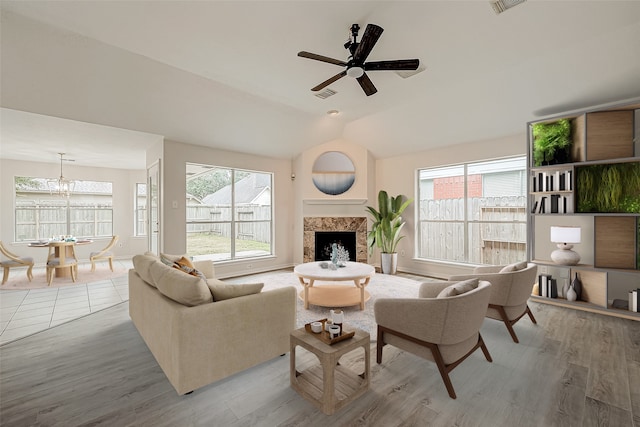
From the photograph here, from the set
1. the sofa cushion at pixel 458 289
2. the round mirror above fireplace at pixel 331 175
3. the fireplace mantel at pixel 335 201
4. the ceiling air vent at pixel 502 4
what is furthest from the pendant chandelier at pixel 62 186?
the ceiling air vent at pixel 502 4

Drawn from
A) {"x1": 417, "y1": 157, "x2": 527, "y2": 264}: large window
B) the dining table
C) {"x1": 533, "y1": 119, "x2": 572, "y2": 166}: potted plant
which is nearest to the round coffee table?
{"x1": 417, "y1": 157, "x2": 527, "y2": 264}: large window

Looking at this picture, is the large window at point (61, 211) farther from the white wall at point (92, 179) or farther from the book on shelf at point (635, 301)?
the book on shelf at point (635, 301)

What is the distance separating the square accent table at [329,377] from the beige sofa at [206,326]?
15.1 inches

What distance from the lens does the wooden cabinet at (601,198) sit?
3738mm

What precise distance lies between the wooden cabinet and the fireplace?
3343 millimetres

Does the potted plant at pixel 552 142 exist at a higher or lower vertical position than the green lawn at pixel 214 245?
higher

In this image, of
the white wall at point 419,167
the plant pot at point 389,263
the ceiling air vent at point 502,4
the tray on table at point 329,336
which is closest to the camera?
the tray on table at point 329,336

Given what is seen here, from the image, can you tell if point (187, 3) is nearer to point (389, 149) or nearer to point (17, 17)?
point (17, 17)

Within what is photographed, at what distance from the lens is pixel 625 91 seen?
3613 mm

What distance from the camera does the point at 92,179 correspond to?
7758mm

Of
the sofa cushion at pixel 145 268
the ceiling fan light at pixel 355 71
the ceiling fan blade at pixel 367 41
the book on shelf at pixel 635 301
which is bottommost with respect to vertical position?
the book on shelf at pixel 635 301

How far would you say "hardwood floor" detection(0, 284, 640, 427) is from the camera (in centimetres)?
184

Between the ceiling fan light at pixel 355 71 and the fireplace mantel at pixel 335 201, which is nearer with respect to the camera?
the ceiling fan light at pixel 355 71

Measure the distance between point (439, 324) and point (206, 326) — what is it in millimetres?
1693
